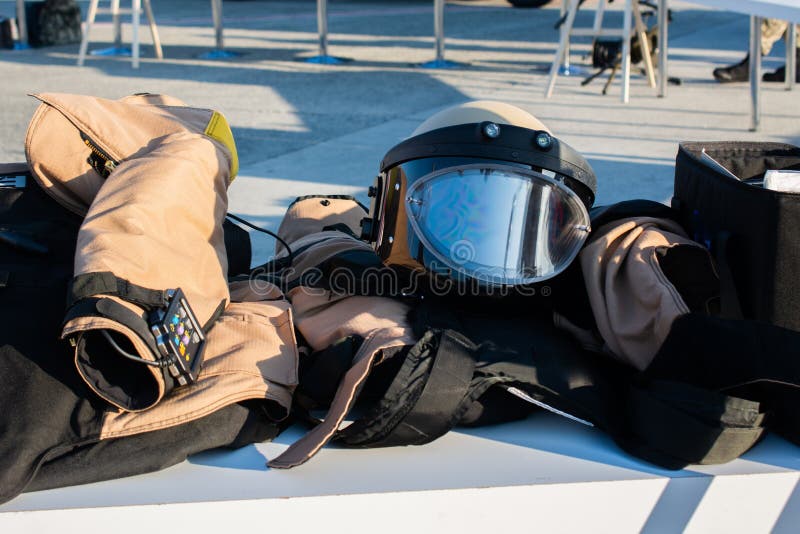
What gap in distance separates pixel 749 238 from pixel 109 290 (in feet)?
3.90

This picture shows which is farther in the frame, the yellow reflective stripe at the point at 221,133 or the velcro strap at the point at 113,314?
the yellow reflective stripe at the point at 221,133

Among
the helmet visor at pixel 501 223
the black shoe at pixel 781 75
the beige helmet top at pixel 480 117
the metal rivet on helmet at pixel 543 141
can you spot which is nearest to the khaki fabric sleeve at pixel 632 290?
the helmet visor at pixel 501 223

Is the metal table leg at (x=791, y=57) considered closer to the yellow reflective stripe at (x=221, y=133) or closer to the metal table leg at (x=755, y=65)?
the metal table leg at (x=755, y=65)

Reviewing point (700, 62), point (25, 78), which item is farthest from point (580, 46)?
point (25, 78)

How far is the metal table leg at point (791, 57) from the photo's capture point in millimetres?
6695

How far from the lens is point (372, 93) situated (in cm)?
681

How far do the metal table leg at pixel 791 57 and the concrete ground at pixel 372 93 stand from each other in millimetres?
132

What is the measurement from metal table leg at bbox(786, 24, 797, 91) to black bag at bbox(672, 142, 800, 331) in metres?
5.37

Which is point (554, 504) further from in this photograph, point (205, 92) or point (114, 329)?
point (205, 92)

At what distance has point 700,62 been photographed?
856cm

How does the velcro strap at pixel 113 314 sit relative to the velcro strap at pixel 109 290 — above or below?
below

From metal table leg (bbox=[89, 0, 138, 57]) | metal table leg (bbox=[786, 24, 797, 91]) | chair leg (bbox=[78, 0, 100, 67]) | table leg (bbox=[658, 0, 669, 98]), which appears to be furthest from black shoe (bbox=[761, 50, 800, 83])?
metal table leg (bbox=[89, 0, 138, 57])

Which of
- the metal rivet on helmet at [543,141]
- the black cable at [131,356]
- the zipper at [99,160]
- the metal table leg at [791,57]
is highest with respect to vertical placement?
the metal table leg at [791,57]

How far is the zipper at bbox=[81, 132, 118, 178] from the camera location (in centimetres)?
206
